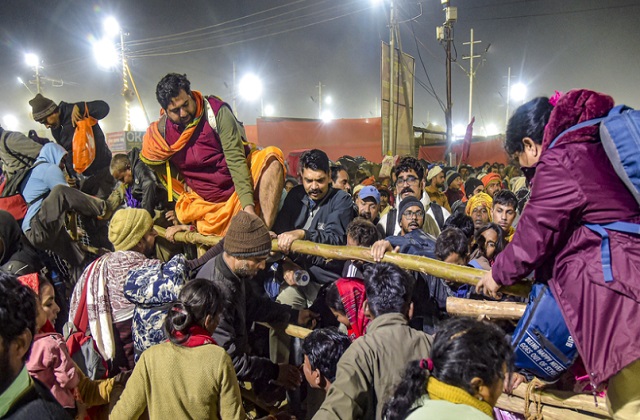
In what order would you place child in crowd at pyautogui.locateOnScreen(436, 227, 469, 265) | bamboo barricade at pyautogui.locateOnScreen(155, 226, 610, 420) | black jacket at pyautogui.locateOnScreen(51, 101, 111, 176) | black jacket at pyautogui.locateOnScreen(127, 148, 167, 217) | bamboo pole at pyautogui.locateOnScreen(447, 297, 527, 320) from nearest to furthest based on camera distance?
bamboo barricade at pyautogui.locateOnScreen(155, 226, 610, 420) → bamboo pole at pyautogui.locateOnScreen(447, 297, 527, 320) → child in crowd at pyautogui.locateOnScreen(436, 227, 469, 265) → black jacket at pyautogui.locateOnScreen(127, 148, 167, 217) → black jacket at pyautogui.locateOnScreen(51, 101, 111, 176)

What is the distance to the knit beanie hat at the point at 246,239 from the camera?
2.73m

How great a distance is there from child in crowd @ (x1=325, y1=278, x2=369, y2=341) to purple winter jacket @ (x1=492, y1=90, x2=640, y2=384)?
1290 mm

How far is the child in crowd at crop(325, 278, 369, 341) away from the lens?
9.35ft

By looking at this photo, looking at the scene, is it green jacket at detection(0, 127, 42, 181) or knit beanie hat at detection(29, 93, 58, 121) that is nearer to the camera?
green jacket at detection(0, 127, 42, 181)

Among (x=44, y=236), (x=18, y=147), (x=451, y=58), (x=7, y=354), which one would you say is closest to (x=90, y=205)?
(x=44, y=236)

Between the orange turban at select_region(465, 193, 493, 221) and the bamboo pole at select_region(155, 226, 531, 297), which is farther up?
the bamboo pole at select_region(155, 226, 531, 297)

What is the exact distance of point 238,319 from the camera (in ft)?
9.23

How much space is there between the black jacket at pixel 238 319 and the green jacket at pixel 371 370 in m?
0.84

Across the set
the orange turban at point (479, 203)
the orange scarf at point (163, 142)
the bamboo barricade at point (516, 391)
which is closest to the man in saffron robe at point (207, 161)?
the orange scarf at point (163, 142)

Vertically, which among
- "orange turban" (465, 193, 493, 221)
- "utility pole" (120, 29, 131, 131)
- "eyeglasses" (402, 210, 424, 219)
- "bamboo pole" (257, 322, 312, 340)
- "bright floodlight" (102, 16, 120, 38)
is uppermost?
"bright floodlight" (102, 16, 120, 38)

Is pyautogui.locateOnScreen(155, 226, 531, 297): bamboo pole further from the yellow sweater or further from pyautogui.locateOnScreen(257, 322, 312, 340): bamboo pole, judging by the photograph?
the yellow sweater

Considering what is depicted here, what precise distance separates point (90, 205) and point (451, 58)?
65.5 ft

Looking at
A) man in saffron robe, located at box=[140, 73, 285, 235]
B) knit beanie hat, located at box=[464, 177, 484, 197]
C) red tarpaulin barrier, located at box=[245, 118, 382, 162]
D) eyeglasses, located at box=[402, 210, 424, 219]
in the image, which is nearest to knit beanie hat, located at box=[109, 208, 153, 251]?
man in saffron robe, located at box=[140, 73, 285, 235]

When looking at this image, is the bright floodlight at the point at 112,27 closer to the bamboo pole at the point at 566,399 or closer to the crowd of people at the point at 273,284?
the crowd of people at the point at 273,284
